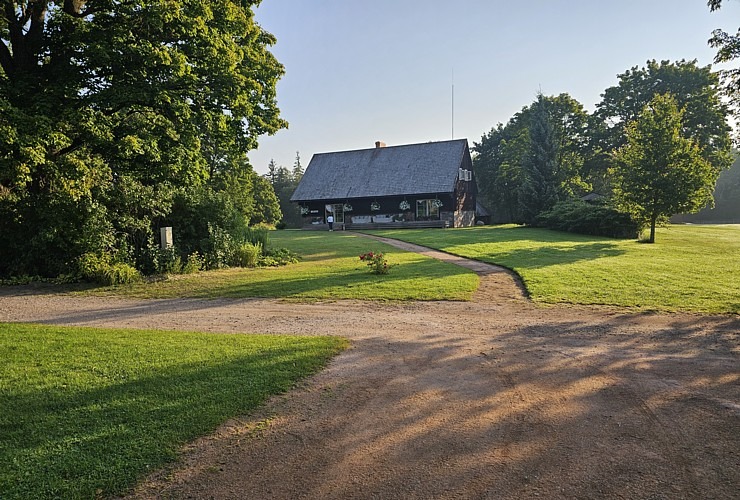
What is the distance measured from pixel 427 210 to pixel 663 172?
19800mm

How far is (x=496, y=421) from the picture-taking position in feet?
13.4

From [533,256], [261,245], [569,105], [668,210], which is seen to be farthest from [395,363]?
[569,105]

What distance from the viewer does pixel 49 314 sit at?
8984 mm

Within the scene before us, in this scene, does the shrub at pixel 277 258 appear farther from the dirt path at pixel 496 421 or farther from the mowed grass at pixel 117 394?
the mowed grass at pixel 117 394

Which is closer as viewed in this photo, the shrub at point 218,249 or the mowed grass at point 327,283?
the mowed grass at point 327,283

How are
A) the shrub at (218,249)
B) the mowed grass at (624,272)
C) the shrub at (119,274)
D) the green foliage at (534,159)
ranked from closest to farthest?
the mowed grass at (624,272)
the shrub at (119,274)
the shrub at (218,249)
the green foliage at (534,159)

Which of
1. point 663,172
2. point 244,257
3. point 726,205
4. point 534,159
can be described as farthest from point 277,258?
point 726,205

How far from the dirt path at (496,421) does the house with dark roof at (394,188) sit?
32.8 metres

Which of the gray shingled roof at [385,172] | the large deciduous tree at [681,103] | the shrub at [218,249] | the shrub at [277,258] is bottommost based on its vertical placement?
the shrub at [277,258]

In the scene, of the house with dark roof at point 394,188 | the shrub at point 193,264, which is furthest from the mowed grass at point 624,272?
the house with dark roof at point 394,188

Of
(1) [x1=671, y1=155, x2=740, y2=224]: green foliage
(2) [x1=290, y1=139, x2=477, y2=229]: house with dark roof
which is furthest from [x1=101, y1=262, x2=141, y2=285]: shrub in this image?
(1) [x1=671, y1=155, x2=740, y2=224]: green foliage

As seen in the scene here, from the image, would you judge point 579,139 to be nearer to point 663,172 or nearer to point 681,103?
point 681,103

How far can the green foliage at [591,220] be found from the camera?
2785cm

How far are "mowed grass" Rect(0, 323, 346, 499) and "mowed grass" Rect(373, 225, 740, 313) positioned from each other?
21.1 ft
